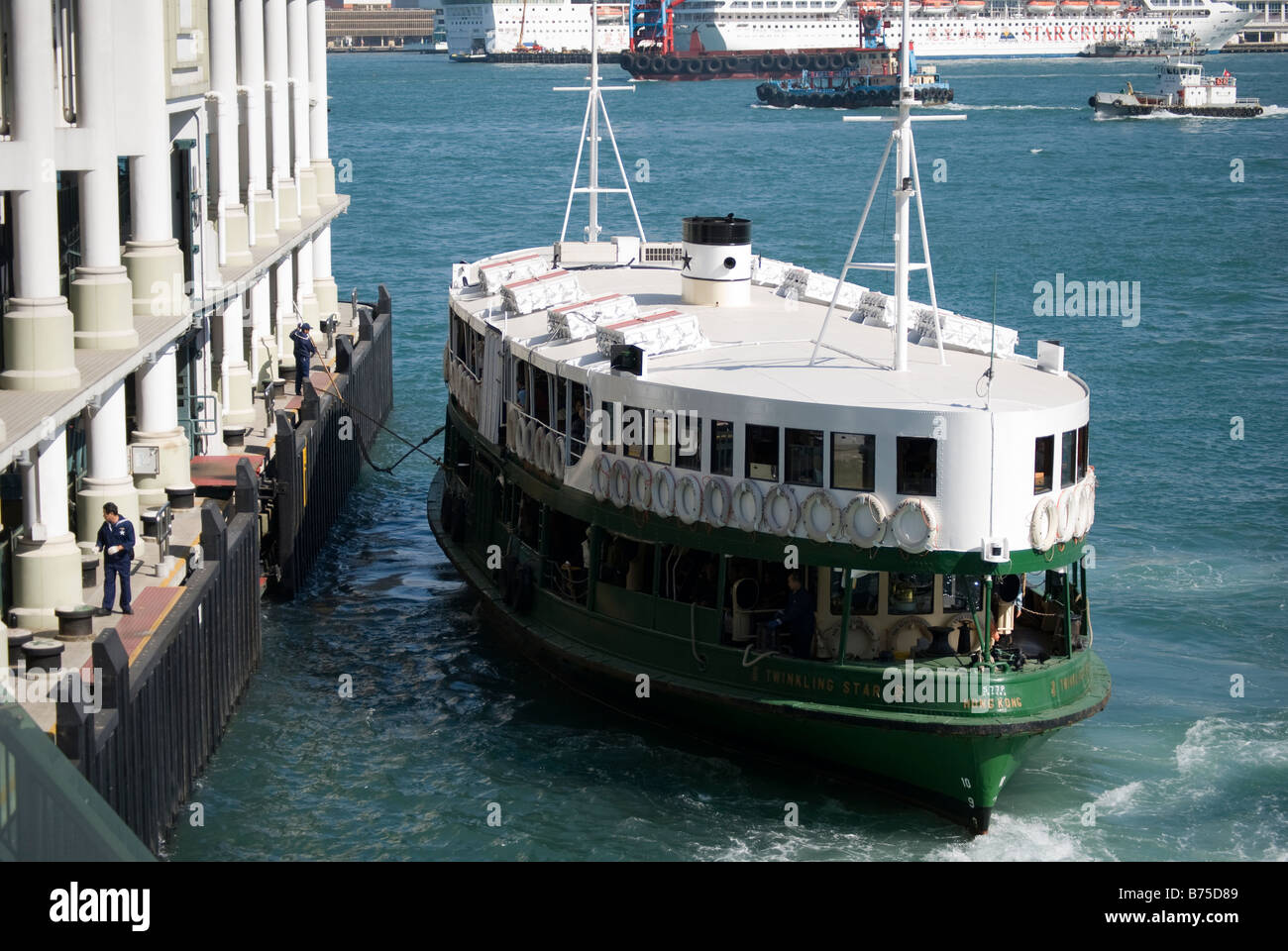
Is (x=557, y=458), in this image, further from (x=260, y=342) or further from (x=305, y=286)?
(x=305, y=286)

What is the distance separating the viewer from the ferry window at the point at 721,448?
82.8 ft

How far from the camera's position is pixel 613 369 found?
2672cm

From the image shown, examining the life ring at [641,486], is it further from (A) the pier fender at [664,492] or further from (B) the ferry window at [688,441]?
(B) the ferry window at [688,441]

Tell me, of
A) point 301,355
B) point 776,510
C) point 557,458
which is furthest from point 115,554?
point 301,355

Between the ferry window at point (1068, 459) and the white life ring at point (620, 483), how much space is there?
5994 mm

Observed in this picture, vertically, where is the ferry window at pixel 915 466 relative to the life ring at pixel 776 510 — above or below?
above

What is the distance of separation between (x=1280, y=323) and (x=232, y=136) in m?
40.8

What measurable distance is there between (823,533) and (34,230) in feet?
38.7

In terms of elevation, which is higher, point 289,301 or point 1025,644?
point 289,301

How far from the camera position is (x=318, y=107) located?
56.5m

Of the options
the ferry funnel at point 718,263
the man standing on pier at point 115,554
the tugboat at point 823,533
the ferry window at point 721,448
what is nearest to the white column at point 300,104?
the ferry funnel at point 718,263
